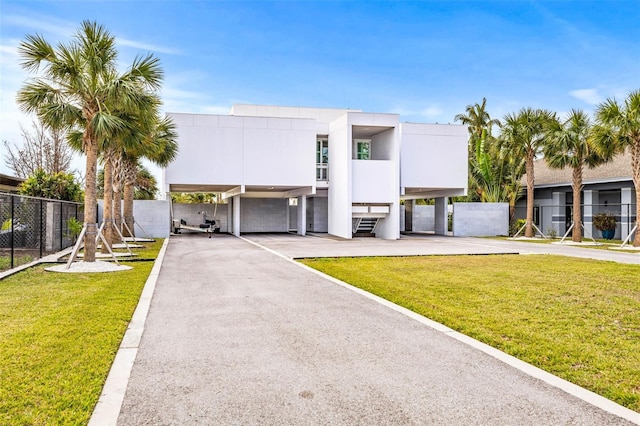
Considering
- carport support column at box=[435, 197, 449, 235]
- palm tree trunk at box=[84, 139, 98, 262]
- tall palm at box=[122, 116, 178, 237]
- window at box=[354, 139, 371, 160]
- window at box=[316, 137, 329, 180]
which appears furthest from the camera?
carport support column at box=[435, 197, 449, 235]

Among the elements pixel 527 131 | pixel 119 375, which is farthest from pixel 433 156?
pixel 119 375

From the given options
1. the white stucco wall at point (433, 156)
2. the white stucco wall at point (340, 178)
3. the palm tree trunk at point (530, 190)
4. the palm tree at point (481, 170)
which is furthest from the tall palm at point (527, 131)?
the white stucco wall at point (340, 178)

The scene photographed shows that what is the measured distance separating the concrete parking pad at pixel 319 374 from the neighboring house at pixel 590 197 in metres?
24.5

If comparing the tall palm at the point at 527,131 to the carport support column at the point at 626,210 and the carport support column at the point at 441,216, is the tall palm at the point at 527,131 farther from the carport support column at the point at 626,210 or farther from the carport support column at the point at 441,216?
the carport support column at the point at 441,216

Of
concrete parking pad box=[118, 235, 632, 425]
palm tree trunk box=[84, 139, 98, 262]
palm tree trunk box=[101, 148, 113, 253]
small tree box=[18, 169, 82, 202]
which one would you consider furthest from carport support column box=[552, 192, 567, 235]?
small tree box=[18, 169, 82, 202]

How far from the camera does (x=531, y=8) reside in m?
18.5

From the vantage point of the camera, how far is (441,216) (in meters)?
32.5

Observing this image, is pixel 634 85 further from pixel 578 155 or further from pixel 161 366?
pixel 161 366

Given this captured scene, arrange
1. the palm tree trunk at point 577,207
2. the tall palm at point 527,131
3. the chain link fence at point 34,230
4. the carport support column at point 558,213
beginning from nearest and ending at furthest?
the chain link fence at point 34,230 < the palm tree trunk at point 577,207 < the tall palm at point 527,131 < the carport support column at point 558,213

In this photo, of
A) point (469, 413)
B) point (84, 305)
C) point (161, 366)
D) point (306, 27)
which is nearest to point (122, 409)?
point (161, 366)

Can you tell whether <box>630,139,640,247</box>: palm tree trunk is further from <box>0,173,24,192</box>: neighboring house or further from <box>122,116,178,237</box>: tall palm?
<box>0,173,24,192</box>: neighboring house

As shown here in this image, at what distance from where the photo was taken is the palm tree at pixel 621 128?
20.0 metres

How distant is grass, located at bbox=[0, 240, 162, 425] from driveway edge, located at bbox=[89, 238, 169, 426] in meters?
0.06

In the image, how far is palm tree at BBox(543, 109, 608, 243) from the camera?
79.0ft
